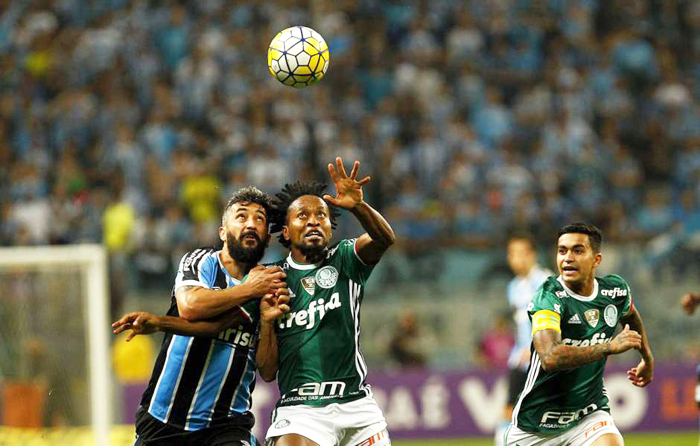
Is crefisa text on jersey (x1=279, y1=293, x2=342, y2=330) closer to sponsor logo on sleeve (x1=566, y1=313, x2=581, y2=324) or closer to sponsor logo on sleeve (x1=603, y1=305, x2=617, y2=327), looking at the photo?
sponsor logo on sleeve (x1=566, y1=313, x2=581, y2=324)

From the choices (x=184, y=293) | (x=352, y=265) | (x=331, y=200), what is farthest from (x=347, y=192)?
(x=184, y=293)

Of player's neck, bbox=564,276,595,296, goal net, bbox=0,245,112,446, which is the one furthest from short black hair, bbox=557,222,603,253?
goal net, bbox=0,245,112,446

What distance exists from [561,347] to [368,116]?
1129 cm

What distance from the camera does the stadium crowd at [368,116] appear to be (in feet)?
52.1

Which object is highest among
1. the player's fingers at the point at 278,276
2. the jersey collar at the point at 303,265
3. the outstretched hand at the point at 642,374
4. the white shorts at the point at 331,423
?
the jersey collar at the point at 303,265

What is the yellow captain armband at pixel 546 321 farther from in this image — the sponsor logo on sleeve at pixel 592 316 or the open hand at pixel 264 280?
the open hand at pixel 264 280

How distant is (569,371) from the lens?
7039mm

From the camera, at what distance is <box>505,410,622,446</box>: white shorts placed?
7020 mm

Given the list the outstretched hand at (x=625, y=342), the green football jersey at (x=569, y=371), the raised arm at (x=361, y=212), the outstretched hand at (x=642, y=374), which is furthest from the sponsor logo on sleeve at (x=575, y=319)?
the raised arm at (x=361, y=212)

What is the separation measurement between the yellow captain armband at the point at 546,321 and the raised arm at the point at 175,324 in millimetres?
1694

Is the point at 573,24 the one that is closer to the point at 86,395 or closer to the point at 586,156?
the point at 586,156

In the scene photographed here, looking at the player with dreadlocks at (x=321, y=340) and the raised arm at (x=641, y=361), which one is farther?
the raised arm at (x=641, y=361)

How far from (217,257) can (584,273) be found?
2199 mm

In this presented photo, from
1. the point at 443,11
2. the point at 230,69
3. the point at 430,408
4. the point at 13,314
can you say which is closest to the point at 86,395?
the point at 13,314
